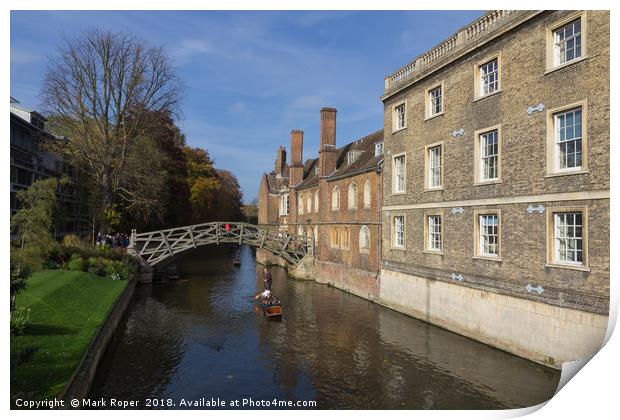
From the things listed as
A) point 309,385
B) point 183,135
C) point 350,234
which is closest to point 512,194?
point 309,385

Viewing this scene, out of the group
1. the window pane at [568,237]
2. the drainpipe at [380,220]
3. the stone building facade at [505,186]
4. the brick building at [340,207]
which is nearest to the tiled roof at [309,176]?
the brick building at [340,207]

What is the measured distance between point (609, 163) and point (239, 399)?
10.5 m

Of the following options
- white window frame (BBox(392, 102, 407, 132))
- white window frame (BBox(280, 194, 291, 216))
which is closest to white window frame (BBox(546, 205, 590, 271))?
white window frame (BBox(392, 102, 407, 132))

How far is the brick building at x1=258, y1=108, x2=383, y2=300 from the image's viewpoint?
23.4 meters

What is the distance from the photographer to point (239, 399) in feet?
35.1

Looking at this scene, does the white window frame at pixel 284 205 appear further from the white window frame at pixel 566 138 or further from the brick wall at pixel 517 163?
the white window frame at pixel 566 138

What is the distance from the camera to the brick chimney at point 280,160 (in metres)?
47.0

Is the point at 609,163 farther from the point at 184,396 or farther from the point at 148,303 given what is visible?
the point at 148,303

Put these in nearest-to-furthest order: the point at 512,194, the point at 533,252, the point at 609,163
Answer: the point at 609,163
the point at 533,252
the point at 512,194

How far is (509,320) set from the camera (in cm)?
1330

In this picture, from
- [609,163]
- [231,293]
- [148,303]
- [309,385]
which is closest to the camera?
[609,163]

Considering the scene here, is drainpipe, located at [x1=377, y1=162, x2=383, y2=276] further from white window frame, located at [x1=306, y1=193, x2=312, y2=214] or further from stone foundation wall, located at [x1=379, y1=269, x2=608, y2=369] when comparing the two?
white window frame, located at [x1=306, y1=193, x2=312, y2=214]

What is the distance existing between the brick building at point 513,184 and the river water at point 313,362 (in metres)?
1.38

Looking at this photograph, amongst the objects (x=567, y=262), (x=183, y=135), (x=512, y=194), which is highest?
(x=183, y=135)
